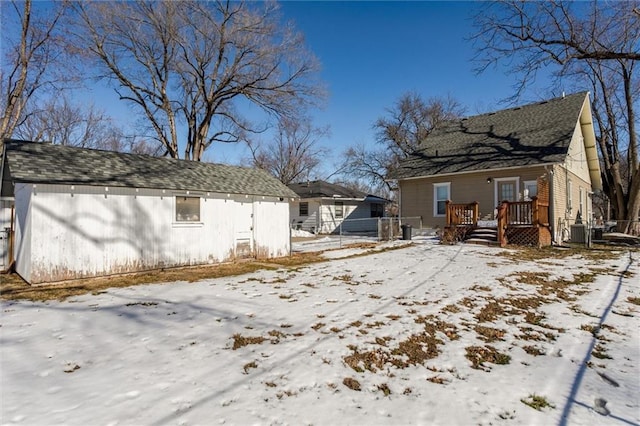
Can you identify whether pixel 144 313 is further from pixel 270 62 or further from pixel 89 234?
pixel 270 62

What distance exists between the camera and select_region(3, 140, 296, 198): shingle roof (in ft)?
24.7

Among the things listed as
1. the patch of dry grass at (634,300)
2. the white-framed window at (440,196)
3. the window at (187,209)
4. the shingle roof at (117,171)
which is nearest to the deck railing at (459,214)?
the white-framed window at (440,196)

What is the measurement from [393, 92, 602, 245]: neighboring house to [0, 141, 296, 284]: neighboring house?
32.0 ft

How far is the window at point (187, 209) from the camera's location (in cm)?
950

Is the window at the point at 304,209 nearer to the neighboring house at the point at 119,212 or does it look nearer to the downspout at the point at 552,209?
the neighboring house at the point at 119,212

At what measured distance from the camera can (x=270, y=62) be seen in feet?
64.1

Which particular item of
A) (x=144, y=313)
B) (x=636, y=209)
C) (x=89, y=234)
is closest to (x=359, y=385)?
(x=144, y=313)

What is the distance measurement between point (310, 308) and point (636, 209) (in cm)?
2378

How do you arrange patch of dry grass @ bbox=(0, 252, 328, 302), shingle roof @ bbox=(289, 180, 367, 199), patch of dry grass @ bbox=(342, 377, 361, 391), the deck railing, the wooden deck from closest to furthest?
patch of dry grass @ bbox=(342, 377, 361, 391), patch of dry grass @ bbox=(0, 252, 328, 302), the wooden deck, the deck railing, shingle roof @ bbox=(289, 180, 367, 199)

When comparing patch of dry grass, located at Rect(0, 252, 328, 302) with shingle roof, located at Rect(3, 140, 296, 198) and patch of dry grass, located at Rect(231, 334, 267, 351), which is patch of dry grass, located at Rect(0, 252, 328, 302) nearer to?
shingle roof, located at Rect(3, 140, 296, 198)

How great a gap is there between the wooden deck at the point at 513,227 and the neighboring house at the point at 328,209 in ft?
36.1

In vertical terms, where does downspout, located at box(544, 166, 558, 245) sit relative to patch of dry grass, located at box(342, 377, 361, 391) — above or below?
above

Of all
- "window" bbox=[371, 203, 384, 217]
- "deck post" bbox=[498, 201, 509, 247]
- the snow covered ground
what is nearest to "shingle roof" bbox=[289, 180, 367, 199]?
"window" bbox=[371, 203, 384, 217]

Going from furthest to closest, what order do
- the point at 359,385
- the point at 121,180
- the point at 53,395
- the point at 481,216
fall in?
the point at 481,216
the point at 121,180
the point at 359,385
the point at 53,395
